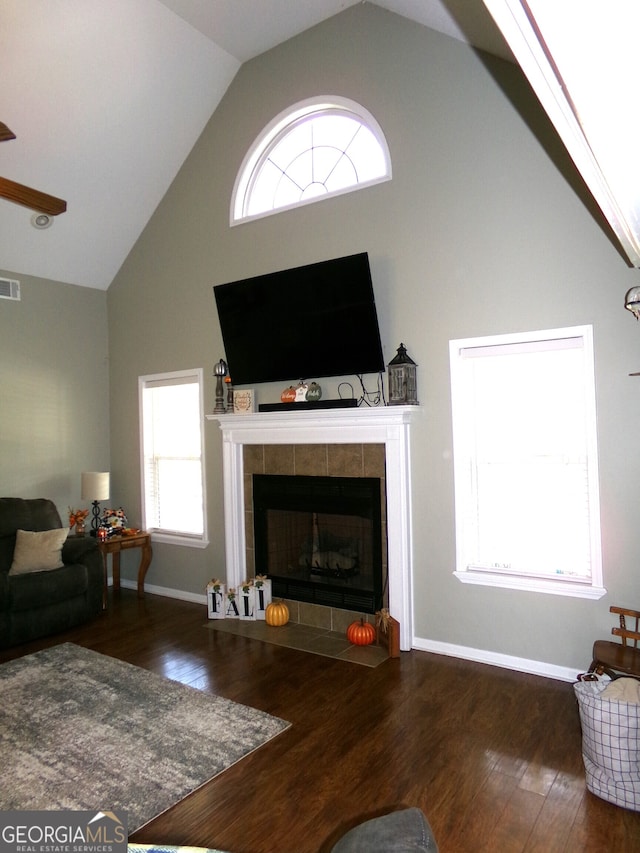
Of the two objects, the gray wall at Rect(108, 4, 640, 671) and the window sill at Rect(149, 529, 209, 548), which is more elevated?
the gray wall at Rect(108, 4, 640, 671)

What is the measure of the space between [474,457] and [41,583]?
10.8ft

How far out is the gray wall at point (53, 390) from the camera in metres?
5.15

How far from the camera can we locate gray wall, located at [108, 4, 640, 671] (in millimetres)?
3268

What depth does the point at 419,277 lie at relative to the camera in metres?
3.93

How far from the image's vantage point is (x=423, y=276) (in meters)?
3.91

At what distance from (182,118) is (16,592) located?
13.3ft

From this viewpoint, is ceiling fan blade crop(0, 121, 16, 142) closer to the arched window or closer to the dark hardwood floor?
the arched window

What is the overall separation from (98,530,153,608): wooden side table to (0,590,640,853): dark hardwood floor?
123cm

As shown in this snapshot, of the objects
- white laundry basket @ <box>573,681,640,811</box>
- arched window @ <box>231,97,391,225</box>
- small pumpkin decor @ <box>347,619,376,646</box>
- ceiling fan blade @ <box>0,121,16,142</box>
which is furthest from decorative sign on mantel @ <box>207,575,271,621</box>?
ceiling fan blade @ <box>0,121,16,142</box>

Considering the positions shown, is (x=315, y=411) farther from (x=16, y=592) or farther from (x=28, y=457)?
(x=28, y=457)

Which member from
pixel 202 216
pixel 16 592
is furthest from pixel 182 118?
pixel 16 592

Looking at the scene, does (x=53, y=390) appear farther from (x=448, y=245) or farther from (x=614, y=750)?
(x=614, y=750)
